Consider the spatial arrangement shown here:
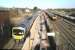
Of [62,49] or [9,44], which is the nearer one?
[62,49]

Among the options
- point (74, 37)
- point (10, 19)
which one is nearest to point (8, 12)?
point (10, 19)

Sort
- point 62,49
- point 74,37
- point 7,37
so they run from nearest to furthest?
point 62,49 < point 74,37 < point 7,37

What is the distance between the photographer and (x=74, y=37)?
1931 mm

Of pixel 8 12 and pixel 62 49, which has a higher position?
pixel 8 12

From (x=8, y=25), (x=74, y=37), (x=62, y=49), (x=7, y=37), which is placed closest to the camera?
(x=62, y=49)

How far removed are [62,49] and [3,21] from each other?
1.43m

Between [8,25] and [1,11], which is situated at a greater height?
[1,11]

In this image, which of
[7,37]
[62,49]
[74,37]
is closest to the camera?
[62,49]

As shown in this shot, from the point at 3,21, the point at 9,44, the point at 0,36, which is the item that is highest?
the point at 3,21

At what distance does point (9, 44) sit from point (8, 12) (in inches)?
19.6

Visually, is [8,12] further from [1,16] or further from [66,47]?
[66,47]

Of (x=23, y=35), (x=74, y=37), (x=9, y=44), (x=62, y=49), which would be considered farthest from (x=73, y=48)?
(x=9, y=44)

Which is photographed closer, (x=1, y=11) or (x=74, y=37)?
(x=74, y=37)

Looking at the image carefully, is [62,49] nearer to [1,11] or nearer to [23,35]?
[23,35]
